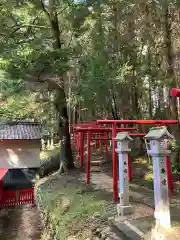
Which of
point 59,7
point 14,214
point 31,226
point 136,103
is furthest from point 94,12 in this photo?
point 14,214

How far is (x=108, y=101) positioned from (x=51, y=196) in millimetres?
5491

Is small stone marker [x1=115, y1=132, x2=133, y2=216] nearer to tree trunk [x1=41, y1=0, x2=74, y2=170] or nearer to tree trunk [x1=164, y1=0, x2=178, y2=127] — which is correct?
tree trunk [x1=164, y1=0, x2=178, y2=127]

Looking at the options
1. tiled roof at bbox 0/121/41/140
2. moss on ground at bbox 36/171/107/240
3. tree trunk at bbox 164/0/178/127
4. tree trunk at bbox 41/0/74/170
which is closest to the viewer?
moss on ground at bbox 36/171/107/240

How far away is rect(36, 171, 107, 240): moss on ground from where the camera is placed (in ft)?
16.6

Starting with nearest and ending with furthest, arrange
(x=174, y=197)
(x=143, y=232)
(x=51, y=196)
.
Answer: (x=143, y=232) < (x=174, y=197) < (x=51, y=196)

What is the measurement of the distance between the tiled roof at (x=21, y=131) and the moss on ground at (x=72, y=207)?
25.3ft

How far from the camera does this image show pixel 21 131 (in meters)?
16.3

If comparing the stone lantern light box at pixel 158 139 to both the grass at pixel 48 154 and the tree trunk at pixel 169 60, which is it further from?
the grass at pixel 48 154

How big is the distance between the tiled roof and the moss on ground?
7.71 metres

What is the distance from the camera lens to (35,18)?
33.7 feet

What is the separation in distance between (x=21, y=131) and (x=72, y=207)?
1093 cm

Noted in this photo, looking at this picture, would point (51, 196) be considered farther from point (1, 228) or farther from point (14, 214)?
point (14, 214)

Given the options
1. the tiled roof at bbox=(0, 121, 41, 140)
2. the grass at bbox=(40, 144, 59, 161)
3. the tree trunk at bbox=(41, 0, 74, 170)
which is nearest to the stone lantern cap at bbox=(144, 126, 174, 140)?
the tree trunk at bbox=(41, 0, 74, 170)

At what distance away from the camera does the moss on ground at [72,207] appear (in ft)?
16.6
